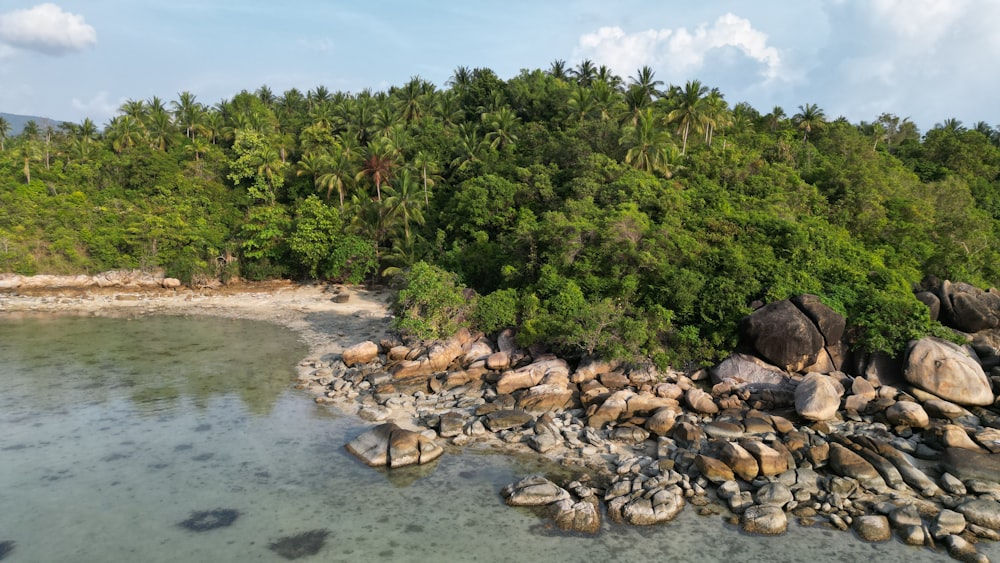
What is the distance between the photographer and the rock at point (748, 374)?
2242 centimetres

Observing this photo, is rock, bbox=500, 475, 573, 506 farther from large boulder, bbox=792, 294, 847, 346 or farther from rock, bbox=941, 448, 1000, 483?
large boulder, bbox=792, 294, 847, 346

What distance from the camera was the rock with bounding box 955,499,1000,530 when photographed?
13.7 m

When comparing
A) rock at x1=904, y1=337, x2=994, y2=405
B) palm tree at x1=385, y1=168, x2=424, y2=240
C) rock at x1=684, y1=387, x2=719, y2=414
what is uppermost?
palm tree at x1=385, y1=168, x2=424, y2=240

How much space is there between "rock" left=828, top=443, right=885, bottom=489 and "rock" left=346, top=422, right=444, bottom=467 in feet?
39.3

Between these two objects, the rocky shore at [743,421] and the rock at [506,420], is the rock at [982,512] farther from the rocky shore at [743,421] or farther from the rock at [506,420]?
the rock at [506,420]

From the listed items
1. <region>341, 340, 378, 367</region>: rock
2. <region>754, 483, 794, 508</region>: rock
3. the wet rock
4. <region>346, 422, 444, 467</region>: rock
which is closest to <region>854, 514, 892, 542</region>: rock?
<region>754, 483, 794, 508</region>: rock

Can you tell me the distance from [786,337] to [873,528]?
10.2 m

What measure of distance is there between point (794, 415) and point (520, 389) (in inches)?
405

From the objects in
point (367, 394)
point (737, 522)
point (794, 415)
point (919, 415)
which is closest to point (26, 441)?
point (367, 394)

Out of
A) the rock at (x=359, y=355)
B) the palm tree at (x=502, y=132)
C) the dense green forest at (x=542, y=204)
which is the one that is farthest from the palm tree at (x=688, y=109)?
the rock at (x=359, y=355)

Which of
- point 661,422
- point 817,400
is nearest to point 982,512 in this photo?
point 817,400

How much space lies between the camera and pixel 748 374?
23016mm

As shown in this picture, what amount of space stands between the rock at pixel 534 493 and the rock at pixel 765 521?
14.7ft

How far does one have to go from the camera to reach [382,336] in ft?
102
